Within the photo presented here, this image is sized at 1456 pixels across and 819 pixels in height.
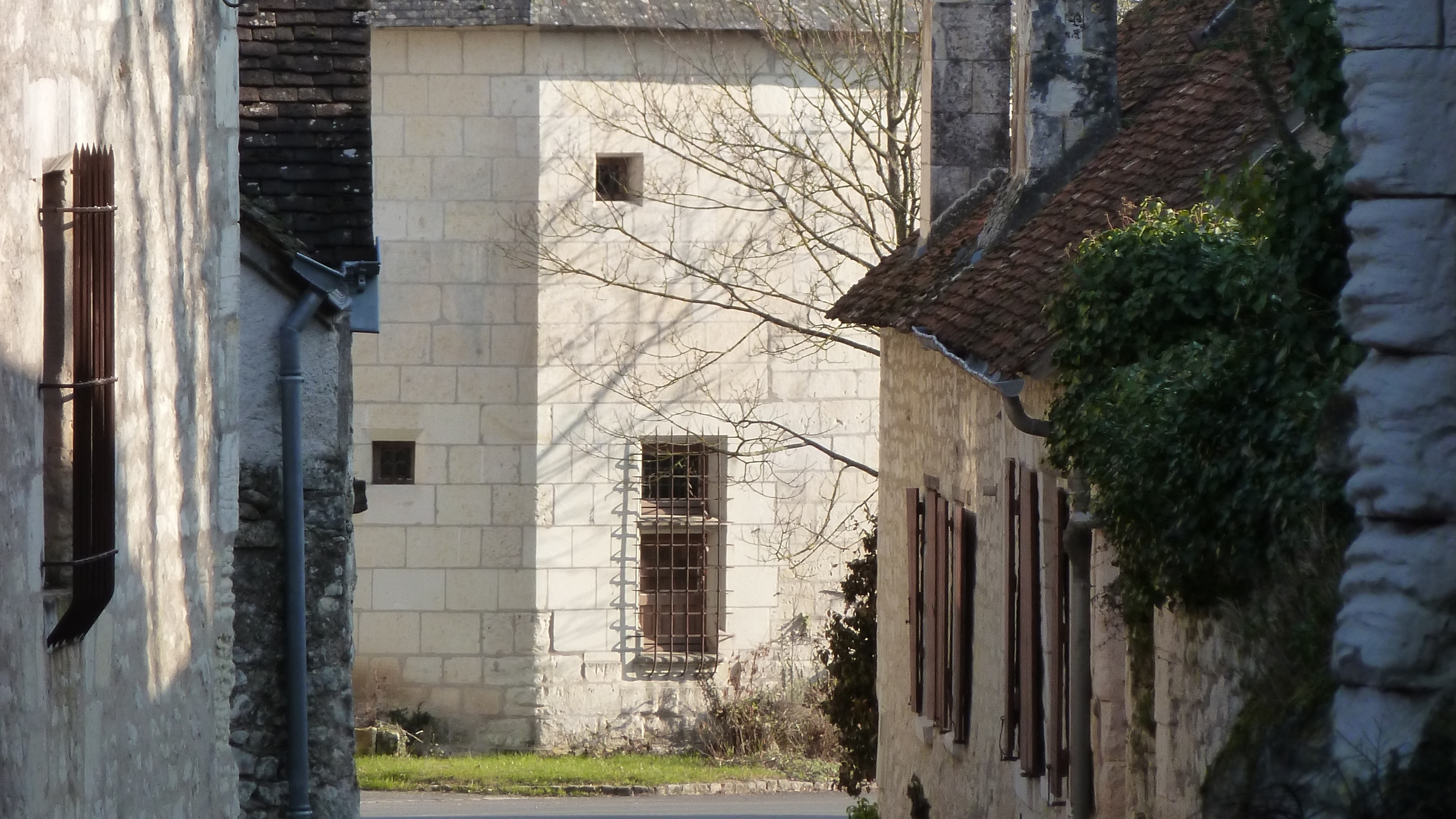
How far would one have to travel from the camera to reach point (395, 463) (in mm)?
17156

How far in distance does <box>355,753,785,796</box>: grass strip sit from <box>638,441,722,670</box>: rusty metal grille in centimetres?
102

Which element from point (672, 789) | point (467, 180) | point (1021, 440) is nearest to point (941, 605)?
point (1021, 440)

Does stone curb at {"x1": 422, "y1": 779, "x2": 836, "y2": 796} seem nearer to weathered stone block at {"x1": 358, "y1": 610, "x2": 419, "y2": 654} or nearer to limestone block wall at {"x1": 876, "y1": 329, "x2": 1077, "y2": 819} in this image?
weathered stone block at {"x1": 358, "y1": 610, "x2": 419, "y2": 654}

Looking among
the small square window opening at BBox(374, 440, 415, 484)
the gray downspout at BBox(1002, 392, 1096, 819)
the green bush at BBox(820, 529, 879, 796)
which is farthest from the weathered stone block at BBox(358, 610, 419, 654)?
the gray downspout at BBox(1002, 392, 1096, 819)

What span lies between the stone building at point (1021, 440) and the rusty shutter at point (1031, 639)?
0.01 metres

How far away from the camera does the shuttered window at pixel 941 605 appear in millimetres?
10070

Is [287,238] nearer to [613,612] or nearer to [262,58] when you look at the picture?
[262,58]

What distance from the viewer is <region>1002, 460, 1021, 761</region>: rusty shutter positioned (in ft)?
28.8

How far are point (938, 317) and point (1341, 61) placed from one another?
486 centimetres

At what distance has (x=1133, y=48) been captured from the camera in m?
11.7

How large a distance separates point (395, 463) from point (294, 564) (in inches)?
346

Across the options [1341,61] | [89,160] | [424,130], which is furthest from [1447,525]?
[424,130]

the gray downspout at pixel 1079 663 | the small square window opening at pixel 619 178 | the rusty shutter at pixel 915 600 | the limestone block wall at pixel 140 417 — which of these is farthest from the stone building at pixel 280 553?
the small square window opening at pixel 619 178

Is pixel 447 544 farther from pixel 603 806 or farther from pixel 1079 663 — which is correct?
pixel 1079 663
